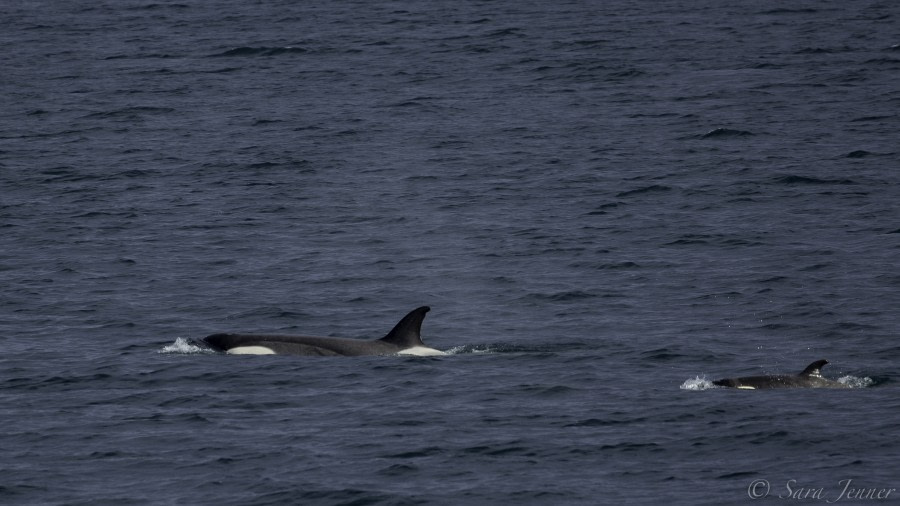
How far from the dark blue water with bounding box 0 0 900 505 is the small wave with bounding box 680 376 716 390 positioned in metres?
0.05

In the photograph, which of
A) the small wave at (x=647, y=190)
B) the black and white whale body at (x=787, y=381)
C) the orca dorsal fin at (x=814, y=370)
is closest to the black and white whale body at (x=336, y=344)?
the black and white whale body at (x=787, y=381)

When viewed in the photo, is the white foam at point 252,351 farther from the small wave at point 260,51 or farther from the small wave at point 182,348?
the small wave at point 260,51

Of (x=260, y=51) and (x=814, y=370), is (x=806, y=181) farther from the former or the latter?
(x=260, y=51)

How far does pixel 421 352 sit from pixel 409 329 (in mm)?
463

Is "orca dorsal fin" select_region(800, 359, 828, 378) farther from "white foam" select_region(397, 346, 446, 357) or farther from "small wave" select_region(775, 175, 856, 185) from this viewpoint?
"small wave" select_region(775, 175, 856, 185)

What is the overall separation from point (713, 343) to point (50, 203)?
20.6m

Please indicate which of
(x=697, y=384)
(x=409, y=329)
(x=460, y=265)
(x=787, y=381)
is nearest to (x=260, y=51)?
(x=460, y=265)

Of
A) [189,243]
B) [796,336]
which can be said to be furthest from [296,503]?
[189,243]

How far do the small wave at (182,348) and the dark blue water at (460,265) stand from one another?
0.29 m

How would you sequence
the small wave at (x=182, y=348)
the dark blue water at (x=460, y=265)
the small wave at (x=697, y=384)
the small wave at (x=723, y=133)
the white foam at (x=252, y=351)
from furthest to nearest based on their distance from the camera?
the small wave at (x=723, y=133) → the small wave at (x=182, y=348) → the white foam at (x=252, y=351) → the small wave at (x=697, y=384) → the dark blue water at (x=460, y=265)

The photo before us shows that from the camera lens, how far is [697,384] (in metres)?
24.3

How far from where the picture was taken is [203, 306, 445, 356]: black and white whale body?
88.6ft

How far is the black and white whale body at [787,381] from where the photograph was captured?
24.1 meters

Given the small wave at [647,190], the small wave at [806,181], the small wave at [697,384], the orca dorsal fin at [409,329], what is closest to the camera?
the small wave at [697,384]
